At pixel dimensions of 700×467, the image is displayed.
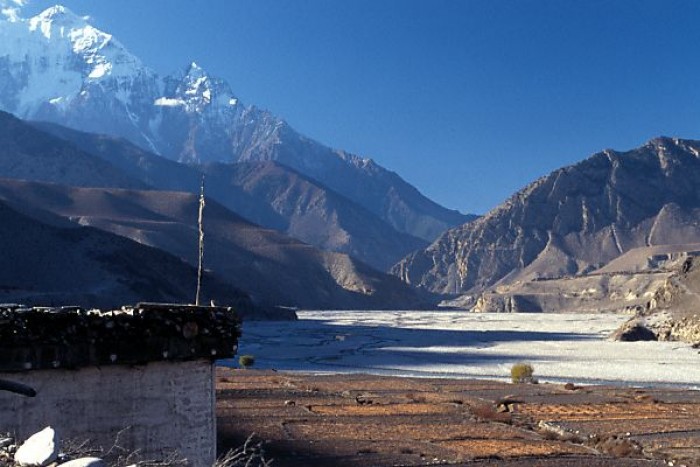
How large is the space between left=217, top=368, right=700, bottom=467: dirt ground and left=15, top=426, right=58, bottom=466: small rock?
29.4 ft

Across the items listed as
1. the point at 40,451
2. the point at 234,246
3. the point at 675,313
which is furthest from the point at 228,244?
the point at 40,451

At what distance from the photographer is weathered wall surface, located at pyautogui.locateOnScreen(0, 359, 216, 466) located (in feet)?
28.0

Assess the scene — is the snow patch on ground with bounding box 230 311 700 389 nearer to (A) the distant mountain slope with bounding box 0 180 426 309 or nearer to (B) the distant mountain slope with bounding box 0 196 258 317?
(B) the distant mountain slope with bounding box 0 196 258 317

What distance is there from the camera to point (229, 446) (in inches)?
575

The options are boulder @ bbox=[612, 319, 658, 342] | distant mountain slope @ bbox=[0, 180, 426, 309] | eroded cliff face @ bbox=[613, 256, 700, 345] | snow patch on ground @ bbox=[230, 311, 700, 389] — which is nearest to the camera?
snow patch on ground @ bbox=[230, 311, 700, 389]

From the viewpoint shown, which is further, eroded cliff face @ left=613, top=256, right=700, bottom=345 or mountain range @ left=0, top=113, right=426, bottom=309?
mountain range @ left=0, top=113, right=426, bottom=309

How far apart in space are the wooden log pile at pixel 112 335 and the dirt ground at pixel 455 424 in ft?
16.2

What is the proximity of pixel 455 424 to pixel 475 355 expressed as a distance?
34.2 metres

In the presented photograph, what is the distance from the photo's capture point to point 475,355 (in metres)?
52.6

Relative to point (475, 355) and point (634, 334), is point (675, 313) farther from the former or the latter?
point (475, 355)

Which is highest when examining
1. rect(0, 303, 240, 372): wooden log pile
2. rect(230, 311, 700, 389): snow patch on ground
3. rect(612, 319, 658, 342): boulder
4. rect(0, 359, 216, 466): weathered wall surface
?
rect(0, 303, 240, 372): wooden log pile

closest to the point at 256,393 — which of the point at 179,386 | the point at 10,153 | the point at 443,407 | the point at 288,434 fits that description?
the point at 443,407

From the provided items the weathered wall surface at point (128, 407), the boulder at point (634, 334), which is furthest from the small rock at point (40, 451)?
the boulder at point (634, 334)

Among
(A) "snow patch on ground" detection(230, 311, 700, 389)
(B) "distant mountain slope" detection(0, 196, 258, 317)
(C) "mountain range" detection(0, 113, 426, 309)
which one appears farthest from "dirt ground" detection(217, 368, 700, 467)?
(C) "mountain range" detection(0, 113, 426, 309)
